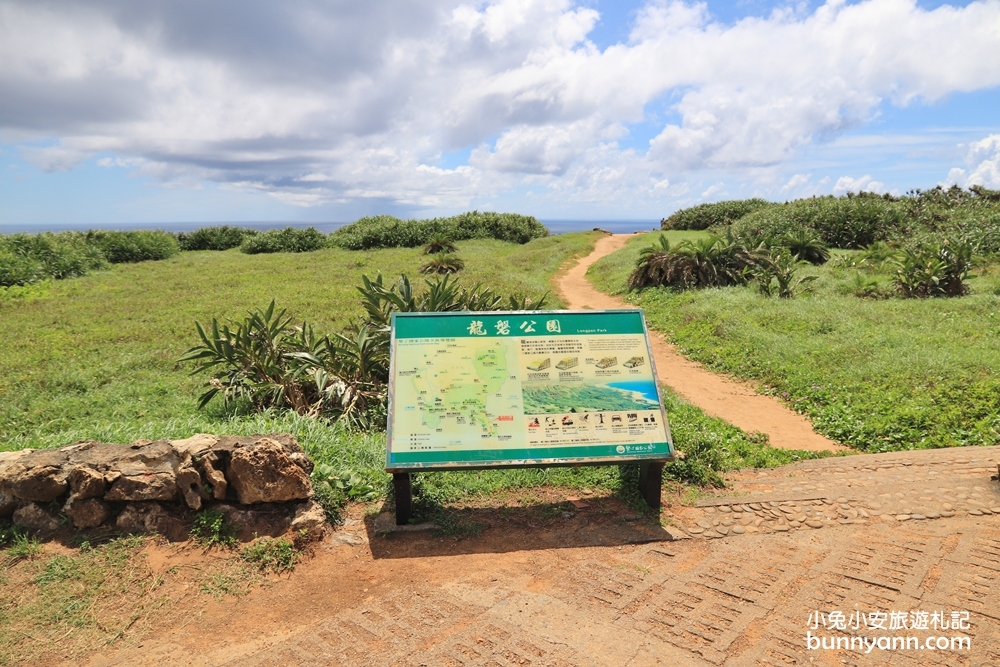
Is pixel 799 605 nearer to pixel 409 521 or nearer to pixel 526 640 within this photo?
pixel 526 640

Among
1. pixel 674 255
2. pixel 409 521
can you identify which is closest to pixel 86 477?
pixel 409 521

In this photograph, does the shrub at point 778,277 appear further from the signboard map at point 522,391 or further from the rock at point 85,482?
the rock at point 85,482

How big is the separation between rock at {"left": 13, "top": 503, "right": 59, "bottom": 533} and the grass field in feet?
23.6

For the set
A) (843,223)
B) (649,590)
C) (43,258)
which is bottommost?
(649,590)

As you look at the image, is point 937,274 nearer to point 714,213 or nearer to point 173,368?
point 173,368

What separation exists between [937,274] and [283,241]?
83.0ft

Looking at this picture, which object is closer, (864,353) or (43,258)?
(864,353)

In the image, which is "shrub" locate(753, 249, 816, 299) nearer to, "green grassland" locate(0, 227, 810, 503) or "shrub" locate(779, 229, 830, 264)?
"shrub" locate(779, 229, 830, 264)

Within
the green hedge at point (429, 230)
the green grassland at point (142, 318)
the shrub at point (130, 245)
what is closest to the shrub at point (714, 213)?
the green hedge at point (429, 230)

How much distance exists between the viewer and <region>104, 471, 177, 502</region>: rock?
4086mm

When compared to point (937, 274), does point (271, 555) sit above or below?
below

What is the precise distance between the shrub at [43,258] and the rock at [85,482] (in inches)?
627

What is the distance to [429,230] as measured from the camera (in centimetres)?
3147

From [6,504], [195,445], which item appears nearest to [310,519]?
[195,445]
